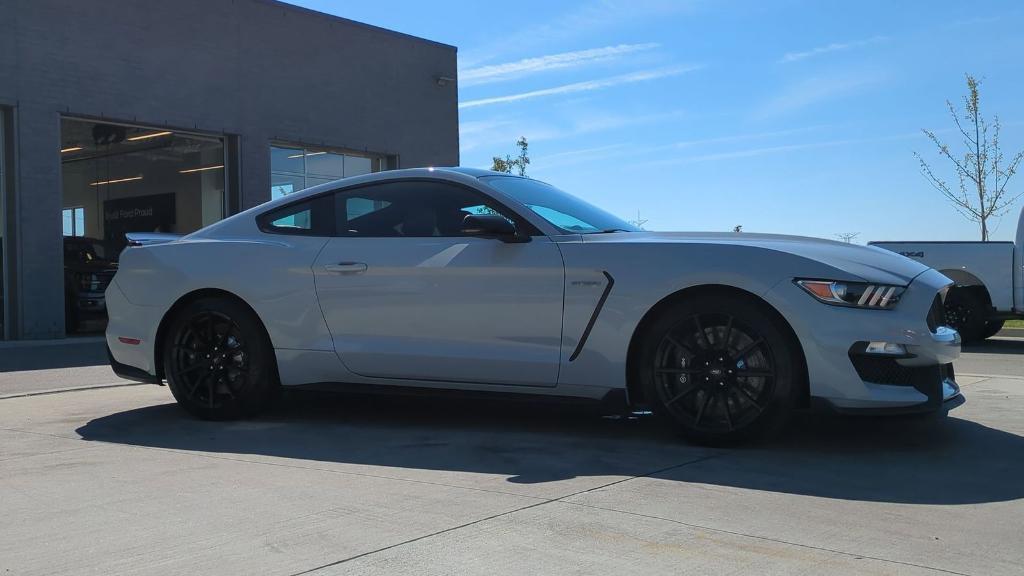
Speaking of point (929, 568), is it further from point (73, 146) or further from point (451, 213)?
point (73, 146)

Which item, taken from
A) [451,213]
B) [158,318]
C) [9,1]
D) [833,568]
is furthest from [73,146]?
[833,568]

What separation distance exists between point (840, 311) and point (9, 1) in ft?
49.0

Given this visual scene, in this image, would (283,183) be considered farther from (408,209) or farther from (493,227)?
(493,227)

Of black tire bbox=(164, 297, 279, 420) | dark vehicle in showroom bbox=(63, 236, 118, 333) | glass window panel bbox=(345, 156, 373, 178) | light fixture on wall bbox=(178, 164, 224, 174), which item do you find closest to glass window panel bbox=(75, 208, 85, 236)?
dark vehicle in showroom bbox=(63, 236, 118, 333)

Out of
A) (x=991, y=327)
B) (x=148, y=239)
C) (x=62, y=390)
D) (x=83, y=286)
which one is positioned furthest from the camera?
(x=83, y=286)

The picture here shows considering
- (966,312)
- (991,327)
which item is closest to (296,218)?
(966,312)

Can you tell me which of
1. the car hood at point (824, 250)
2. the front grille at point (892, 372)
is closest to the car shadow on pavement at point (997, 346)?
the car hood at point (824, 250)

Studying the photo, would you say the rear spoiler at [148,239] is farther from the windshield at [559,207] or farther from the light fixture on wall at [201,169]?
the light fixture on wall at [201,169]

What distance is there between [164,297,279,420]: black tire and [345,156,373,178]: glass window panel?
1521 centimetres

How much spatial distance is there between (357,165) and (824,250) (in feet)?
57.0

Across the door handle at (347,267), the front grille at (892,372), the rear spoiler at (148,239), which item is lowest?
the front grille at (892,372)

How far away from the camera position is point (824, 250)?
490 cm

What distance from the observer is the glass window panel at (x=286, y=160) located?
19.5 meters

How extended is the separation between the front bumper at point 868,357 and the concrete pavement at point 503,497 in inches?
12.3
